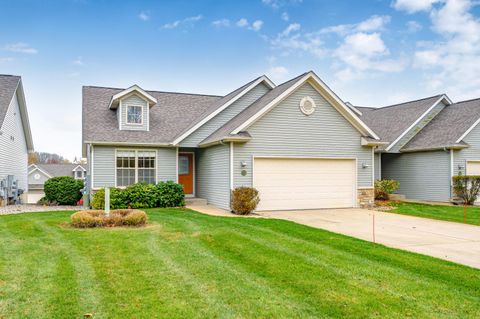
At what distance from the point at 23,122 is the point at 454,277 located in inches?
966

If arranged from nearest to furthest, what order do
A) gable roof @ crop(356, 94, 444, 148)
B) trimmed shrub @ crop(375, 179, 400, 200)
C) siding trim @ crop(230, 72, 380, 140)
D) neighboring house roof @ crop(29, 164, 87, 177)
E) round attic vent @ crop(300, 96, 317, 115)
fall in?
siding trim @ crop(230, 72, 380, 140)
round attic vent @ crop(300, 96, 317, 115)
trimmed shrub @ crop(375, 179, 400, 200)
gable roof @ crop(356, 94, 444, 148)
neighboring house roof @ crop(29, 164, 87, 177)

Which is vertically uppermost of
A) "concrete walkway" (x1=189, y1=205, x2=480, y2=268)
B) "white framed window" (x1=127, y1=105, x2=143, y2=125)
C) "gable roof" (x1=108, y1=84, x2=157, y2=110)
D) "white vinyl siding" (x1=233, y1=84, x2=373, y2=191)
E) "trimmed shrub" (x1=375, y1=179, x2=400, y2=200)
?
"gable roof" (x1=108, y1=84, x2=157, y2=110)

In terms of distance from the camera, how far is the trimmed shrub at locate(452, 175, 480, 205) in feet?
61.8

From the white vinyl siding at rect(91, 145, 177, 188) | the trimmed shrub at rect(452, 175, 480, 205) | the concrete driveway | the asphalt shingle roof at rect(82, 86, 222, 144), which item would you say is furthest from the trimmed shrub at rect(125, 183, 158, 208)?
the trimmed shrub at rect(452, 175, 480, 205)

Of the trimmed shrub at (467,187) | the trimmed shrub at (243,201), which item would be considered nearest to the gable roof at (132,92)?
the trimmed shrub at (243,201)

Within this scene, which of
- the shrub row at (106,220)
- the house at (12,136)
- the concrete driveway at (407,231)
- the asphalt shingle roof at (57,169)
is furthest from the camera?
the asphalt shingle roof at (57,169)

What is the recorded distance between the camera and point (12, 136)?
70.0 ft

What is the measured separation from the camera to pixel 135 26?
61.4 ft

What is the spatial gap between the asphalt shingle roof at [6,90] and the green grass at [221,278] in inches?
457

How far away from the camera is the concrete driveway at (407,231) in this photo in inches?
321

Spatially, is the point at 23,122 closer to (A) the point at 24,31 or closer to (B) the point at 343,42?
(A) the point at 24,31

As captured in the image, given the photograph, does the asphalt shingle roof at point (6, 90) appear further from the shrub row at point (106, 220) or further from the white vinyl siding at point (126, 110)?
the shrub row at point (106, 220)

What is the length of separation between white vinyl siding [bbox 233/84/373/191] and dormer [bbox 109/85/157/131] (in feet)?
17.1

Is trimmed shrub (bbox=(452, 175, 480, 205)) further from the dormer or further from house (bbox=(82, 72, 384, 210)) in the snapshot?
the dormer
